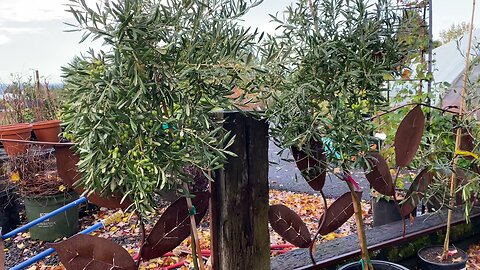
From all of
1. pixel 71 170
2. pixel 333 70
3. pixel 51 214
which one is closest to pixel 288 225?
pixel 333 70

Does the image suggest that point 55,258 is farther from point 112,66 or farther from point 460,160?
point 460,160

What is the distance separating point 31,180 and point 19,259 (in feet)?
2.12

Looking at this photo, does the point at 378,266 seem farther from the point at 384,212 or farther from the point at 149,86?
the point at 149,86

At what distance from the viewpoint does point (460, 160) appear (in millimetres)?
2152

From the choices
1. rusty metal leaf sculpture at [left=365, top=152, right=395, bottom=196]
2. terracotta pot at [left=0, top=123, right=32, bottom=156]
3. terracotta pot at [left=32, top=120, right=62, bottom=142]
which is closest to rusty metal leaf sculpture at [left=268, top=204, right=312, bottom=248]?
rusty metal leaf sculpture at [left=365, top=152, right=395, bottom=196]

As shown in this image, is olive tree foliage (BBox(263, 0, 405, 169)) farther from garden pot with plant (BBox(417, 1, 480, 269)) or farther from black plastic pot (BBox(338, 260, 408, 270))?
garden pot with plant (BBox(417, 1, 480, 269))

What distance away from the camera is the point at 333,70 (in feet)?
3.43

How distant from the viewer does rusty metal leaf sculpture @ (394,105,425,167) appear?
1.39 meters

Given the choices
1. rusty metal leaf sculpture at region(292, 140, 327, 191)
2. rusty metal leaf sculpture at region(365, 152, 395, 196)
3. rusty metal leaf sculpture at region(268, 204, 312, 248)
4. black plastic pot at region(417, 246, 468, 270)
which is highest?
rusty metal leaf sculpture at region(292, 140, 327, 191)

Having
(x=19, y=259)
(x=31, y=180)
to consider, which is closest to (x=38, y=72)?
(x=31, y=180)

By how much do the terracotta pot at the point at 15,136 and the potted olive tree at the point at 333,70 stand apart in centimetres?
311

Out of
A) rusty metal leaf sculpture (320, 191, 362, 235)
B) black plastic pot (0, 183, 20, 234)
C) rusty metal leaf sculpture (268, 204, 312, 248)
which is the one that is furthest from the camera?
black plastic pot (0, 183, 20, 234)

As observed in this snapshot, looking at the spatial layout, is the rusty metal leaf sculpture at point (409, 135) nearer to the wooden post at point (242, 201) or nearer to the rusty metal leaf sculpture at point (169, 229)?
the wooden post at point (242, 201)

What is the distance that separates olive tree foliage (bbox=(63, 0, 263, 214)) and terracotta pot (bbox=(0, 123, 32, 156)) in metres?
3.05
